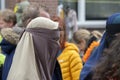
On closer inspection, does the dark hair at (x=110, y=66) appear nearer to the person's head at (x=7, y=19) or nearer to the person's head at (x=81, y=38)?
the person's head at (x=7, y=19)

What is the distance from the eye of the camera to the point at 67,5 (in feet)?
46.6

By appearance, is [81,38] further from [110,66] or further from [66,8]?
[66,8]

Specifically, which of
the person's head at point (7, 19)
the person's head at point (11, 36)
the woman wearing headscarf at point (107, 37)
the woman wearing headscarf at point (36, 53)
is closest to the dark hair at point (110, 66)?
the woman wearing headscarf at point (107, 37)

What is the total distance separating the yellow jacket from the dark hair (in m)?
1.93

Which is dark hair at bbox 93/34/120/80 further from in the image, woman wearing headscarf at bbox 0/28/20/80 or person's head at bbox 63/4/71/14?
person's head at bbox 63/4/71/14

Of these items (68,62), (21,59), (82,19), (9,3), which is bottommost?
(82,19)

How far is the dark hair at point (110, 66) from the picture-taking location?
332 centimetres

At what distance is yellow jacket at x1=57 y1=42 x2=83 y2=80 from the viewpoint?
17.8 ft

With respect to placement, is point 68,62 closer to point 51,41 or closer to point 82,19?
point 51,41

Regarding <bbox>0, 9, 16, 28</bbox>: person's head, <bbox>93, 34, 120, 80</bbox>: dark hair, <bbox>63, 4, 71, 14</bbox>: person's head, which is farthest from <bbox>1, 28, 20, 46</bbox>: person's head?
<bbox>63, 4, 71, 14</bbox>: person's head

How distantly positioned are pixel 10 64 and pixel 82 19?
33.8 ft

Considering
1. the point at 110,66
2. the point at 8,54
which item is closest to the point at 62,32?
the point at 8,54

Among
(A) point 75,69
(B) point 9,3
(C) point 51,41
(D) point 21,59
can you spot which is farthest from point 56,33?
(B) point 9,3

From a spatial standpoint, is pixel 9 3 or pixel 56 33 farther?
pixel 9 3
